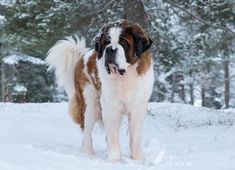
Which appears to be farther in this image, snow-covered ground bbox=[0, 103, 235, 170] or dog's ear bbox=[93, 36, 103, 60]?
dog's ear bbox=[93, 36, 103, 60]

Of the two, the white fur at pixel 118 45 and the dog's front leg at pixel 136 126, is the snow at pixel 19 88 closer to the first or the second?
the dog's front leg at pixel 136 126

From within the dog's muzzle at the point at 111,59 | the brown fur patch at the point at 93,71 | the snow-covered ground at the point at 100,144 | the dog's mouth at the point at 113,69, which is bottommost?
the snow-covered ground at the point at 100,144

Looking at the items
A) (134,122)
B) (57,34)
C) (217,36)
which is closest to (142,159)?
(134,122)

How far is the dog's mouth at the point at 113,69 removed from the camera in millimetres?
4938

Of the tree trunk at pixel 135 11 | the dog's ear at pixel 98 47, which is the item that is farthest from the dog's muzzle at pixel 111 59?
the tree trunk at pixel 135 11

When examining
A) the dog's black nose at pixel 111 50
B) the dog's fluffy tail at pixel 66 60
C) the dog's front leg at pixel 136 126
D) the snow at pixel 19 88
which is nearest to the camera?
the dog's black nose at pixel 111 50

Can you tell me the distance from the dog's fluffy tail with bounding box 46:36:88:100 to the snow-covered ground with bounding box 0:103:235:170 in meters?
0.72

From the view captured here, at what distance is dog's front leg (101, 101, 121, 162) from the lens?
17.0ft

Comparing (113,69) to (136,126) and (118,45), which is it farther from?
(136,126)

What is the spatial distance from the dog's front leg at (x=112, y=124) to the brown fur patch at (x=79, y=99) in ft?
2.18

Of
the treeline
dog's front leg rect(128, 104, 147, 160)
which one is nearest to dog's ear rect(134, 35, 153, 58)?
dog's front leg rect(128, 104, 147, 160)

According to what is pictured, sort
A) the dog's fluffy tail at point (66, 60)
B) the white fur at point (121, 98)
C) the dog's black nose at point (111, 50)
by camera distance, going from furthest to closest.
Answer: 1. the dog's fluffy tail at point (66, 60)
2. the white fur at point (121, 98)
3. the dog's black nose at point (111, 50)

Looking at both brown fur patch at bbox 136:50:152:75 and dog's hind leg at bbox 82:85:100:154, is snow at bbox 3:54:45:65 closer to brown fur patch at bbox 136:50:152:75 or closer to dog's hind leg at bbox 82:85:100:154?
dog's hind leg at bbox 82:85:100:154

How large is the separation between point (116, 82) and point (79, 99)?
100 cm
